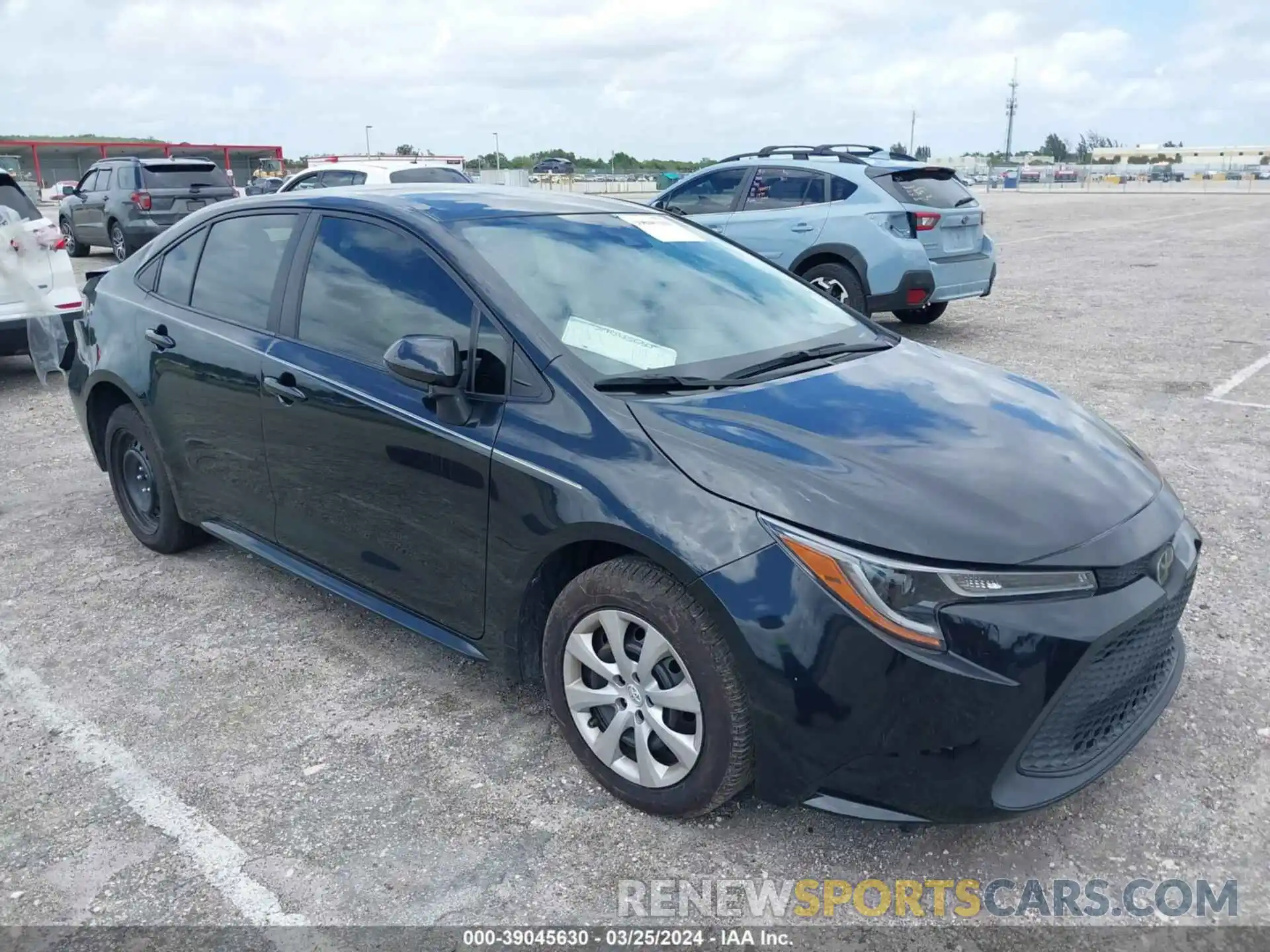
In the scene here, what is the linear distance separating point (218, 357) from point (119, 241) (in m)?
15.3

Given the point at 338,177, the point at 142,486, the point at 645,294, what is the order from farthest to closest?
1. the point at 338,177
2. the point at 142,486
3. the point at 645,294

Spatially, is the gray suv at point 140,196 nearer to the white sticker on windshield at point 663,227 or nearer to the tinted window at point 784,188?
the tinted window at point 784,188

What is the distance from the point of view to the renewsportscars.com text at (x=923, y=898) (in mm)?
2486

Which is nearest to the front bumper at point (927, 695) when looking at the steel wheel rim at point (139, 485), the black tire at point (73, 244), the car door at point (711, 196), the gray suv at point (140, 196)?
the steel wheel rim at point (139, 485)

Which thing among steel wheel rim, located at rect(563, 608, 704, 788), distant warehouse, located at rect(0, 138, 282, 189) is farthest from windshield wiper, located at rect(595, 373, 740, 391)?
distant warehouse, located at rect(0, 138, 282, 189)

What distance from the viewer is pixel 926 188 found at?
9.16 metres

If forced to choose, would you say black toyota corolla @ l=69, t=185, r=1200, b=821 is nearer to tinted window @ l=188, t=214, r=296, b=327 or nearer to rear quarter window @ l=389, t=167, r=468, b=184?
tinted window @ l=188, t=214, r=296, b=327

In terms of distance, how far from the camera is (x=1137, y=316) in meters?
11.0

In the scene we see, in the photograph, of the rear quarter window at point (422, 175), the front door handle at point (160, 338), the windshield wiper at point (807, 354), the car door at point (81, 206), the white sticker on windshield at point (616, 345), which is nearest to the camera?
the white sticker on windshield at point (616, 345)

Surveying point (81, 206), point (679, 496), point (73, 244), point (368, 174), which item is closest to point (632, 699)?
point (679, 496)

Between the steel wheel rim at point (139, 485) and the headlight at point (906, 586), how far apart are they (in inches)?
131

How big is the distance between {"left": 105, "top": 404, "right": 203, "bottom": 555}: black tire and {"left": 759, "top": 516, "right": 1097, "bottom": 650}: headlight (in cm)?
314

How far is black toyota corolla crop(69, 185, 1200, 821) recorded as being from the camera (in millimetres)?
2352

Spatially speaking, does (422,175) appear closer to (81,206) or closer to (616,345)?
(81,206)
